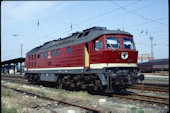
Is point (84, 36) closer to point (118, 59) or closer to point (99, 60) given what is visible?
point (99, 60)

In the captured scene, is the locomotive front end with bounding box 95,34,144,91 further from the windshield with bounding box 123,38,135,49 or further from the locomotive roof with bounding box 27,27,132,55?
the locomotive roof with bounding box 27,27,132,55

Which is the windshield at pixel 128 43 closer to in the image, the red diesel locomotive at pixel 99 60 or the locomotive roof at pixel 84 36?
the red diesel locomotive at pixel 99 60

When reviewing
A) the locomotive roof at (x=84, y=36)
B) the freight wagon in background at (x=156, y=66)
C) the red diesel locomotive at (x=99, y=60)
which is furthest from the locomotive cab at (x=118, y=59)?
the freight wagon in background at (x=156, y=66)

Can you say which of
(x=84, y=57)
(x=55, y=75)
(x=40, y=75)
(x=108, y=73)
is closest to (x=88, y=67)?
(x=84, y=57)

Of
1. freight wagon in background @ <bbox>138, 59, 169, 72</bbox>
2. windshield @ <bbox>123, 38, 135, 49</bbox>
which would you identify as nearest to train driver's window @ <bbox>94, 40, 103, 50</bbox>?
windshield @ <bbox>123, 38, 135, 49</bbox>

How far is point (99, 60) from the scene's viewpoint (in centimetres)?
1185

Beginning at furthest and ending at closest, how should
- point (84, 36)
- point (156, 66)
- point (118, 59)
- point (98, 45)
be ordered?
point (156, 66) < point (84, 36) < point (98, 45) < point (118, 59)

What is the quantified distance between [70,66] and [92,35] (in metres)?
3.35

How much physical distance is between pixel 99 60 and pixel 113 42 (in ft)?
4.81

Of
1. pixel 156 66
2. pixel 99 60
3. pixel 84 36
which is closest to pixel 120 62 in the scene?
pixel 99 60

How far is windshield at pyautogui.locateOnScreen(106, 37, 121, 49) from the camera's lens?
1186 cm

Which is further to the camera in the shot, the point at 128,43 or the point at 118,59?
the point at 128,43

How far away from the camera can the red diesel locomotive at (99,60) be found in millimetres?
11578

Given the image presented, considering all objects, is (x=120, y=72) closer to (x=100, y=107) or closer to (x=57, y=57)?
(x=100, y=107)
